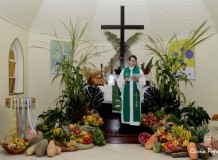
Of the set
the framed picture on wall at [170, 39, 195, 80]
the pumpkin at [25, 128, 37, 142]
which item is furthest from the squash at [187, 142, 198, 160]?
the framed picture on wall at [170, 39, 195, 80]

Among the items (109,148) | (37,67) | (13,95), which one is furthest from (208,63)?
(13,95)

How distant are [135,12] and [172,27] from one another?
105 centimetres

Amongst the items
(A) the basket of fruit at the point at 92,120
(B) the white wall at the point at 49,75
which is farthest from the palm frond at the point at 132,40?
(A) the basket of fruit at the point at 92,120

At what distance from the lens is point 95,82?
495 centimetres

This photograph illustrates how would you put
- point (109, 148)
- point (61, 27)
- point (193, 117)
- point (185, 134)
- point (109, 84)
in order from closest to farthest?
1. point (185, 134)
2. point (109, 148)
3. point (193, 117)
4. point (109, 84)
5. point (61, 27)

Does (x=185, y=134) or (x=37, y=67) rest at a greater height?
(x=37, y=67)

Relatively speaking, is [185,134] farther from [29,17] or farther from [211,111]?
[29,17]

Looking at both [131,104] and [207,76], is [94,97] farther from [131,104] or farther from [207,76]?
[207,76]

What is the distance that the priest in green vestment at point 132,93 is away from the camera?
4348mm

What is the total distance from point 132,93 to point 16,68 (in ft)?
8.69

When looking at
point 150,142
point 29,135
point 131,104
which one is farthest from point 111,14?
point 29,135

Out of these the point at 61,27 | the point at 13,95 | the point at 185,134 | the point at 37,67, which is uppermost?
the point at 61,27

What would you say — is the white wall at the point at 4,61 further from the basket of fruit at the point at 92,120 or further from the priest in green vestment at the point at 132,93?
the priest in green vestment at the point at 132,93

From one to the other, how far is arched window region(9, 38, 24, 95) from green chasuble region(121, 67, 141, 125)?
7.85ft
